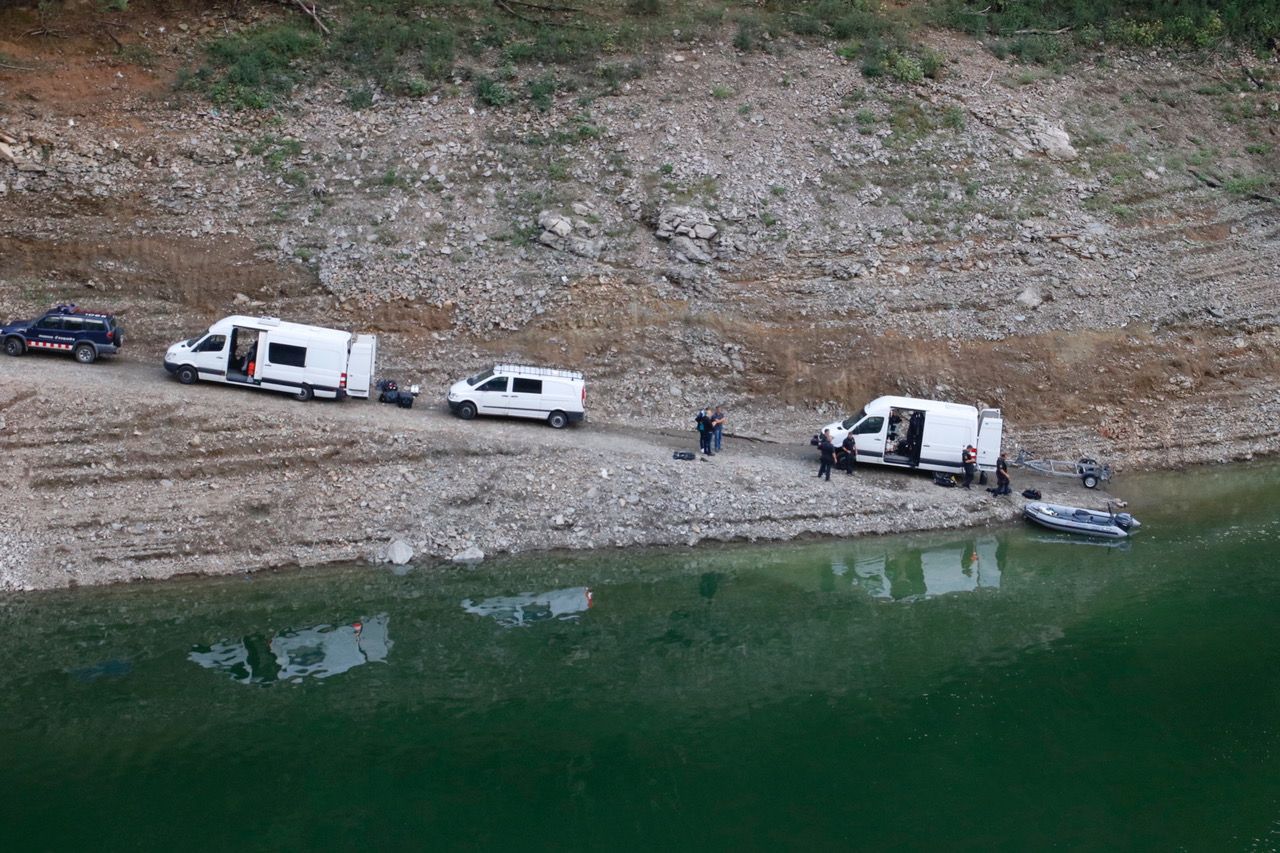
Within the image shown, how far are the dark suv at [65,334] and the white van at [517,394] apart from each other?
360 inches

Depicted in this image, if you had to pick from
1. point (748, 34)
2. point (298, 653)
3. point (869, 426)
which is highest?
point (748, 34)

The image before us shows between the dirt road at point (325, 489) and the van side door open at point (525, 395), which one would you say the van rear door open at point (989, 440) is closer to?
the dirt road at point (325, 489)

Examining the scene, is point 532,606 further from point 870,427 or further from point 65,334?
point 65,334

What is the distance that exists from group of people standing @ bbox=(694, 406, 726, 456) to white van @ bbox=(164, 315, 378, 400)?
8528mm

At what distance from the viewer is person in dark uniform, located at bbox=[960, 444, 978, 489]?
2841 centimetres

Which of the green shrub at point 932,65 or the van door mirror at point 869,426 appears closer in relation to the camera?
the van door mirror at point 869,426

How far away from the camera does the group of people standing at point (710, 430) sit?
2825cm

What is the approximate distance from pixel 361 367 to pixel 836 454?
1223 centimetres

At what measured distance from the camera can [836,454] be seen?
1123 inches

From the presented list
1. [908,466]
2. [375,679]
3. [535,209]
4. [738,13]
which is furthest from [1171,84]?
[375,679]

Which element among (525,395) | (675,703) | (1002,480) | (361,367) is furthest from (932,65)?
(675,703)

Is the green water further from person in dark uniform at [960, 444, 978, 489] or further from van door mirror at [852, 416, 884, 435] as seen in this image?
van door mirror at [852, 416, 884, 435]

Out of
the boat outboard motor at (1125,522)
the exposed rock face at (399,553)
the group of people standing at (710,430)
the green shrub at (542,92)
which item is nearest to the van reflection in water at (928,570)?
the boat outboard motor at (1125,522)

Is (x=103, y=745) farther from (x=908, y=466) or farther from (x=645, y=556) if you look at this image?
(x=908, y=466)
